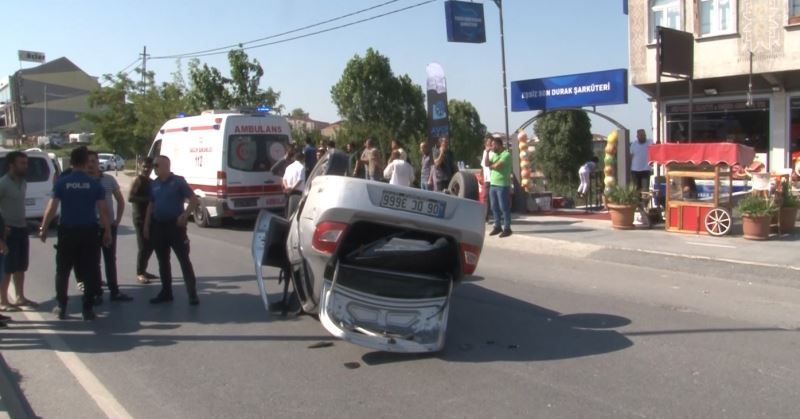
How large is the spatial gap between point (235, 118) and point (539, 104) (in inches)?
289

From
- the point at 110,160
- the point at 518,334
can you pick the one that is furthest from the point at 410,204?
the point at 110,160

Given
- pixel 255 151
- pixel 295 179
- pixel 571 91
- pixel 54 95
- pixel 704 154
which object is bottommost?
pixel 295 179

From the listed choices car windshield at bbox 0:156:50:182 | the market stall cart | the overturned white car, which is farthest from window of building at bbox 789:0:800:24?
car windshield at bbox 0:156:50:182

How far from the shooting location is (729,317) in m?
7.12

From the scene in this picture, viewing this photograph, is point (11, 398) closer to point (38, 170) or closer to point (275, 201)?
point (275, 201)

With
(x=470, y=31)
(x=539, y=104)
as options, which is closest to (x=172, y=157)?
(x=470, y=31)

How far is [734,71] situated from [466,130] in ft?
116

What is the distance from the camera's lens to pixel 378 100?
4475cm

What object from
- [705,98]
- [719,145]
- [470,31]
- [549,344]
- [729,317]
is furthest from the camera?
[705,98]

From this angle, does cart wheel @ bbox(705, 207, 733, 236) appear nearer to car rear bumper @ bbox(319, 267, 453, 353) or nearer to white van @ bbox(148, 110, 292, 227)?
car rear bumper @ bbox(319, 267, 453, 353)

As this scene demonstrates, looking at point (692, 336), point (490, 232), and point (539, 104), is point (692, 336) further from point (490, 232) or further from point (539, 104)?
point (539, 104)

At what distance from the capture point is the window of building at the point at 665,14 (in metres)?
18.9

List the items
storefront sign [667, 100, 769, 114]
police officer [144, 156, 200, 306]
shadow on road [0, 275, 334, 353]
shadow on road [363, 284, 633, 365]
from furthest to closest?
storefront sign [667, 100, 769, 114] < police officer [144, 156, 200, 306] < shadow on road [0, 275, 334, 353] < shadow on road [363, 284, 633, 365]

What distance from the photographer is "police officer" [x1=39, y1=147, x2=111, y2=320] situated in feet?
23.8
